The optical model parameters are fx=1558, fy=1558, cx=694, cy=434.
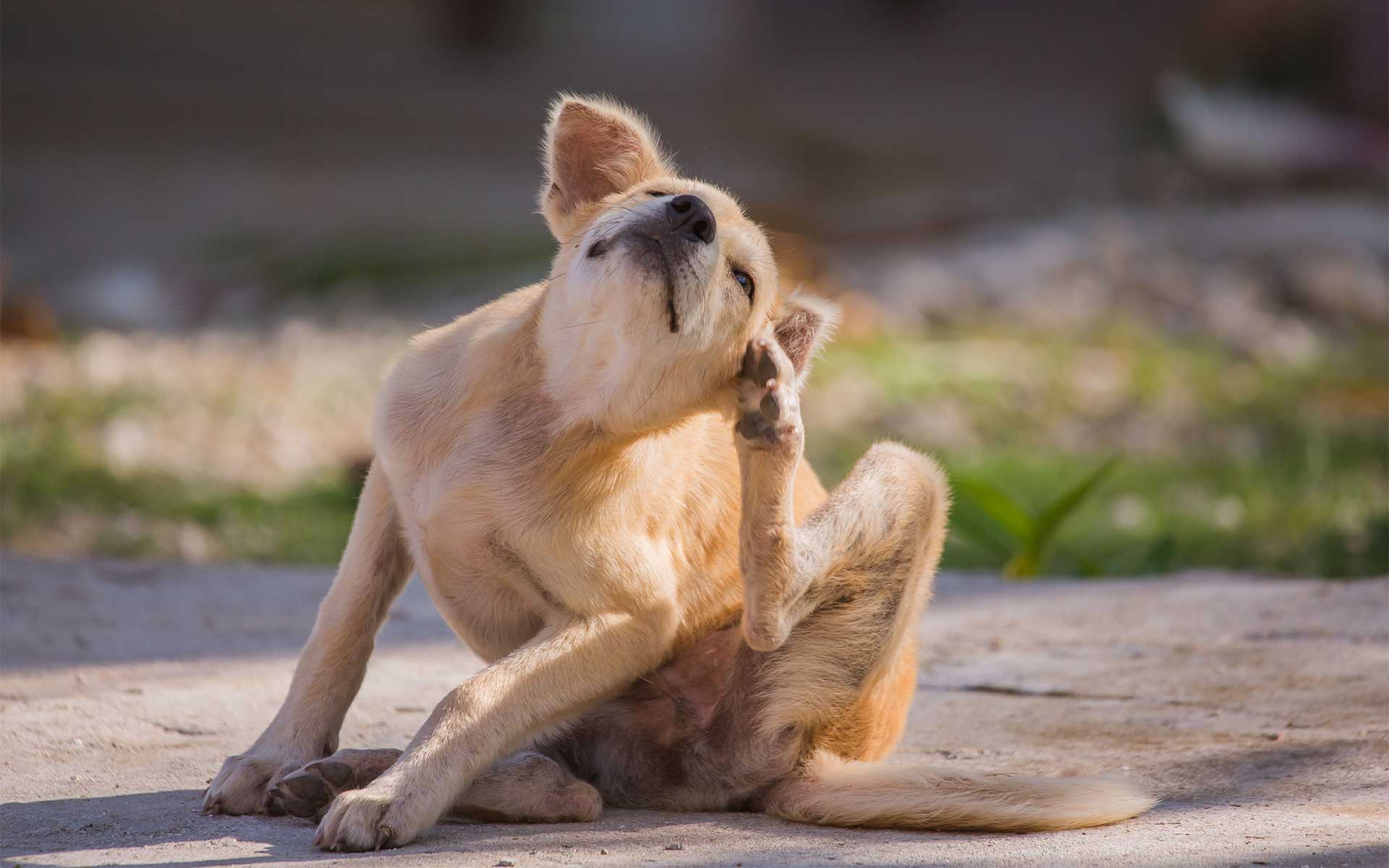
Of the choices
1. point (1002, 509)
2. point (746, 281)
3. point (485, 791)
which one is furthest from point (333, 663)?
point (1002, 509)

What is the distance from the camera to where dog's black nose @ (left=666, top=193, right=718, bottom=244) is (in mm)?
2939

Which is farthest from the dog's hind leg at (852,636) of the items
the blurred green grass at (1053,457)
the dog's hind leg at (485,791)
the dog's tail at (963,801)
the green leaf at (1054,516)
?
the blurred green grass at (1053,457)

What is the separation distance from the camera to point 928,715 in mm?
3922

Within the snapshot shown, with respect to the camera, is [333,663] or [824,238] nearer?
[333,663]

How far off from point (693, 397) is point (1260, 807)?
1366 millimetres

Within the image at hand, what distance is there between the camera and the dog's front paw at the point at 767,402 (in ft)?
9.48

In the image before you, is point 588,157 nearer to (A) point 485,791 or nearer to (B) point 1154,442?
(A) point 485,791

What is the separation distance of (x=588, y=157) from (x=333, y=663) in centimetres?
122

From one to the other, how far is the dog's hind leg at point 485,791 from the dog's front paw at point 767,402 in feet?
2.45

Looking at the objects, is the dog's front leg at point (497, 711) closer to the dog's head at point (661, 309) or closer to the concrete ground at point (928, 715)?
the concrete ground at point (928, 715)

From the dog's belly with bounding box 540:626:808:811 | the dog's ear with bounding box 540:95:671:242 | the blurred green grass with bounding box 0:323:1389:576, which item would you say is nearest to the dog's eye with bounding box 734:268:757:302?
the dog's ear with bounding box 540:95:671:242

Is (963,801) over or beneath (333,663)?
beneath

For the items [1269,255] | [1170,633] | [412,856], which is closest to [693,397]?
[412,856]

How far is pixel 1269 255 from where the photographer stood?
440 inches
